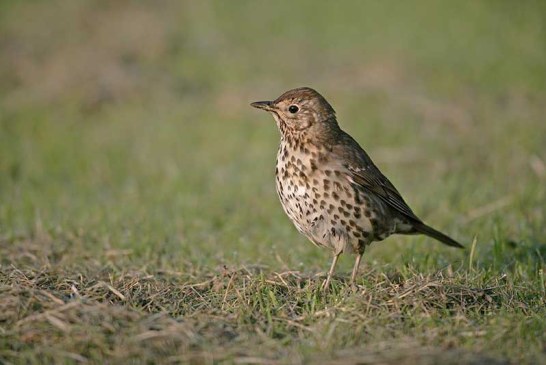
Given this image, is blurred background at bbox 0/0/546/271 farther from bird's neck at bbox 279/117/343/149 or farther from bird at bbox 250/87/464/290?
bird's neck at bbox 279/117/343/149

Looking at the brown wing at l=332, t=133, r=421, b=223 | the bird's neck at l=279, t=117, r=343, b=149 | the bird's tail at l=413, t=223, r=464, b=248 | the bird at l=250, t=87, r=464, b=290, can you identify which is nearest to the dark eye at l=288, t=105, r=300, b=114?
the bird at l=250, t=87, r=464, b=290

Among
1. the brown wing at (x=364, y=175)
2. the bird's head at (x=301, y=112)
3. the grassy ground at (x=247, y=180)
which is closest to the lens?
the grassy ground at (x=247, y=180)

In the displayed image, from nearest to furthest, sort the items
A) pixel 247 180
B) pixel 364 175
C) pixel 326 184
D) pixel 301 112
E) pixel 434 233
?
pixel 326 184, pixel 364 175, pixel 301 112, pixel 434 233, pixel 247 180

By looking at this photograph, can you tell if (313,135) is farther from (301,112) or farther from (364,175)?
(364,175)

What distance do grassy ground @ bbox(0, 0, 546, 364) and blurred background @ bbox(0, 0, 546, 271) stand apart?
42mm

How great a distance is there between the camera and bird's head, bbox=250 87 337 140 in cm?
553

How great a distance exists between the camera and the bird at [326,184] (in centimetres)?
520

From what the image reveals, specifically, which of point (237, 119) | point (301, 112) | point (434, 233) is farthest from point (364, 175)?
point (237, 119)

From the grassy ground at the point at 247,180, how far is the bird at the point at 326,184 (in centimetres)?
30

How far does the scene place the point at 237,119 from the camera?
1104 centimetres

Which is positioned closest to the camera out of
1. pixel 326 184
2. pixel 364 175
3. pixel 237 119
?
pixel 326 184

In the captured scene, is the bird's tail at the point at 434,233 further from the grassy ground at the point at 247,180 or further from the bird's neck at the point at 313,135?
the bird's neck at the point at 313,135

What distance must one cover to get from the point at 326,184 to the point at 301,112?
68 centimetres

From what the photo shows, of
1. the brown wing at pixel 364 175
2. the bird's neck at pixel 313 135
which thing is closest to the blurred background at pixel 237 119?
the brown wing at pixel 364 175
